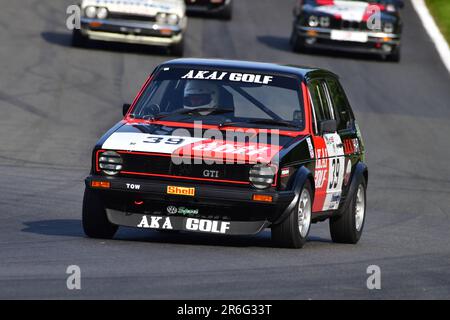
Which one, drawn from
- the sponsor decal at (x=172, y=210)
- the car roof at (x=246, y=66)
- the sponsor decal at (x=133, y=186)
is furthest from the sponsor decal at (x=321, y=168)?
the sponsor decal at (x=133, y=186)

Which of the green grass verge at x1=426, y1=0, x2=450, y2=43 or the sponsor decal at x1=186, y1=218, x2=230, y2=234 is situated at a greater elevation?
the sponsor decal at x1=186, y1=218, x2=230, y2=234

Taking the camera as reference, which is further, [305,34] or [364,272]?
[305,34]

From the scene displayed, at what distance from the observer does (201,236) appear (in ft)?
38.9

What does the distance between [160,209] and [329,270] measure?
1653 millimetres

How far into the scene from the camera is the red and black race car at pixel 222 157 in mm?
10461

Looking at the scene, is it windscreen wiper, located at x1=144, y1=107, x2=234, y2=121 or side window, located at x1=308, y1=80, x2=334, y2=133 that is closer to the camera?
windscreen wiper, located at x1=144, y1=107, x2=234, y2=121

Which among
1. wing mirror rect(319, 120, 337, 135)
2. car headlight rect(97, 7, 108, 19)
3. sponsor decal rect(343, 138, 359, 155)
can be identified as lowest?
car headlight rect(97, 7, 108, 19)

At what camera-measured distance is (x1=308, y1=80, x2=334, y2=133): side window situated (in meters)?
11.6

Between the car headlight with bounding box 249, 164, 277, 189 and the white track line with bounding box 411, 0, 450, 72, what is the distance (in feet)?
60.8

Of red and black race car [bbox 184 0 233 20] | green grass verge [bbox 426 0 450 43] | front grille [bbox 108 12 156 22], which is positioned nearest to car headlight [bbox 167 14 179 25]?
front grille [bbox 108 12 156 22]

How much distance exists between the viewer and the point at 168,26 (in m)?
26.1

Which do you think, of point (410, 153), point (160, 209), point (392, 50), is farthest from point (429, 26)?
point (160, 209)

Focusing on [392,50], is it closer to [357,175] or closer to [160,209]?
[357,175]

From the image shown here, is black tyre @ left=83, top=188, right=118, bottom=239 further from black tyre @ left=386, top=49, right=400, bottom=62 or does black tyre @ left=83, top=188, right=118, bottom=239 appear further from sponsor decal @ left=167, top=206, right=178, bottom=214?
black tyre @ left=386, top=49, right=400, bottom=62
